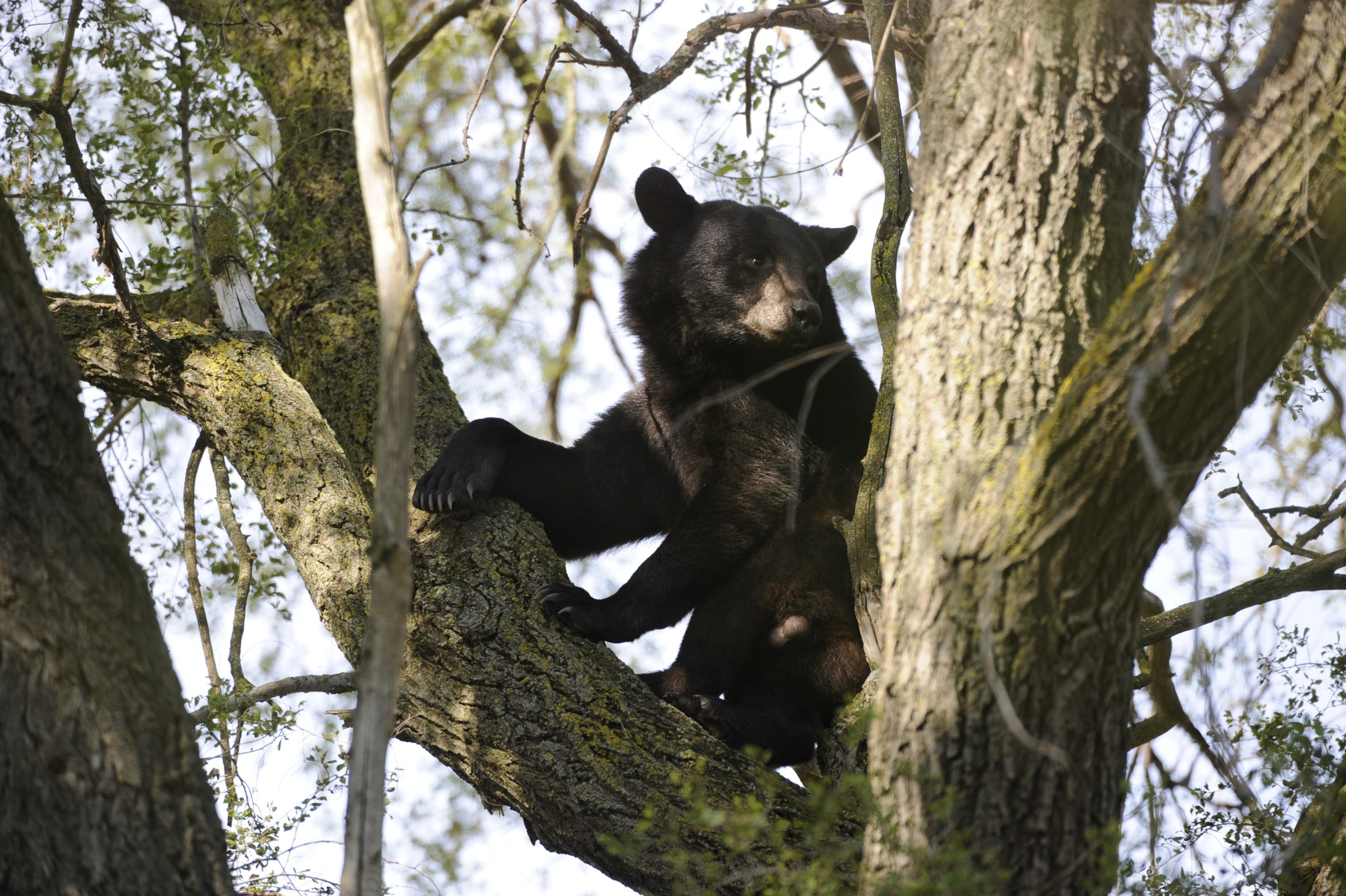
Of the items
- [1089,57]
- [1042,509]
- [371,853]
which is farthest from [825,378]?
[371,853]

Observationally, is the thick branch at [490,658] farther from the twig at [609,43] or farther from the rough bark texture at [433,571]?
the twig at [609,43]

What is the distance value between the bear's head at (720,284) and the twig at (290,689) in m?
2.56

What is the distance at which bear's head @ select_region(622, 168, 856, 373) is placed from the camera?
17.9 ft

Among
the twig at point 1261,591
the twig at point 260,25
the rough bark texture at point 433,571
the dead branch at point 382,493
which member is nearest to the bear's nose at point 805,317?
the rough bark texture at point 433,571

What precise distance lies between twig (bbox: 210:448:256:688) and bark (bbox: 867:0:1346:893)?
8.01ft

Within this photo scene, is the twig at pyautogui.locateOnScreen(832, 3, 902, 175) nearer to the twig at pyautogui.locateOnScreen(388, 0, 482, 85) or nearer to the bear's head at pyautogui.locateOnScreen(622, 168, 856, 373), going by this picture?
the bear's head at pyautogui.locateOnScreen(622, 168, 856, 373)

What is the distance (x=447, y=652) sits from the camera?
3594 mm

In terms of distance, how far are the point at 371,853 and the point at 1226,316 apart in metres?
1.86

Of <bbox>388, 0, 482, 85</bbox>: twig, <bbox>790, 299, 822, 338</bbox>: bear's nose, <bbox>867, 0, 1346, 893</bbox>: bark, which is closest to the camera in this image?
<bbox>867, 0, 1346, 893</bbox>: bark

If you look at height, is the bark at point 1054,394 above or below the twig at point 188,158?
below

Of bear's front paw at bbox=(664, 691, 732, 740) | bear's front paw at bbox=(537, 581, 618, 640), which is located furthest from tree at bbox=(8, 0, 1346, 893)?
bear's front paw at bbox=(664, 691, 732, 740)

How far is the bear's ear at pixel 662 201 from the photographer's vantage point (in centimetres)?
589

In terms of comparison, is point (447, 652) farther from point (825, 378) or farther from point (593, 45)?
point (593, 45)

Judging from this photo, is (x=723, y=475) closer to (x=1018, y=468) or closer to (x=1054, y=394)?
(x=1054, y=394)
